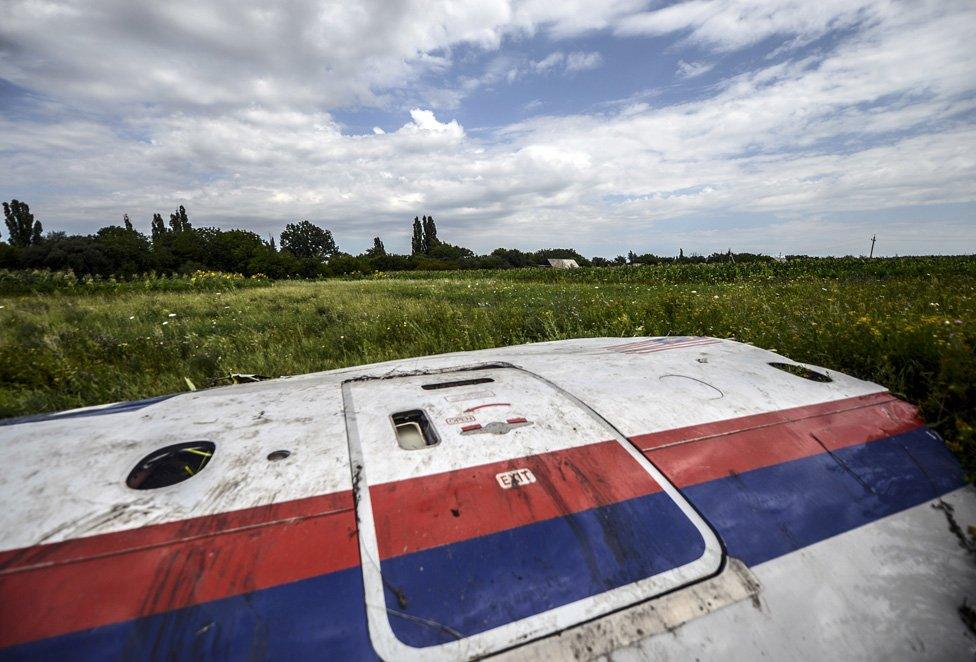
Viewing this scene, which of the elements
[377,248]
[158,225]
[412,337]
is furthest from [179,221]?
[412,337]

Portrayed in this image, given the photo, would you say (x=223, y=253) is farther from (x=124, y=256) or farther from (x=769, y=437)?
(x=769, y=437)

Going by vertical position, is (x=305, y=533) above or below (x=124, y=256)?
below

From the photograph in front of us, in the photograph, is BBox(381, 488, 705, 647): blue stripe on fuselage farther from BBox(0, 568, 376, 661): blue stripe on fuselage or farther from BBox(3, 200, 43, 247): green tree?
BBox(3, 200, 43, 247): green tree

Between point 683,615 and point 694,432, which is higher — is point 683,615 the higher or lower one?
the lower one

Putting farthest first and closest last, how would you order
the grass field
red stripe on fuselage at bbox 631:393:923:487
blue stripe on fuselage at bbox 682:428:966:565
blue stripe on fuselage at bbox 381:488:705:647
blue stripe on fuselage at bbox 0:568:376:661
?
1. the grass field
2. red stripe on fuselage at bbox 631:393:923:487
3. blue stripe on fuselage at bbox 682:428:966:565
4. blue stripe on fuselage at bbox 381:488:705:647
5. blue stripe on fuselage at bbox 0:568:376:661

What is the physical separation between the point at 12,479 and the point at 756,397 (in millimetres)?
2540

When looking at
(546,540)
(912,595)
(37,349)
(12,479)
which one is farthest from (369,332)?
(912,595)

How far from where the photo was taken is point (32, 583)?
2.95 feet

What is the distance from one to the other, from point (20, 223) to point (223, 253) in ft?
124

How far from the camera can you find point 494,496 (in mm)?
1235

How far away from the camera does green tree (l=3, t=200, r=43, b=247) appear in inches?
2847

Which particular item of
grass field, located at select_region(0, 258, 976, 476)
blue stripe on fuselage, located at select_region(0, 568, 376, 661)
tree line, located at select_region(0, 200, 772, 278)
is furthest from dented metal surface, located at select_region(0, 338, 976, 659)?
tree line, located at select_region(0, 200, 772, 278)

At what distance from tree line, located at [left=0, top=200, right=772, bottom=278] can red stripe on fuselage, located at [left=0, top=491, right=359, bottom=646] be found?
1455 inches

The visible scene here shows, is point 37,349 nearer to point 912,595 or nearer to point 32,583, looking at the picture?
point 32,583
